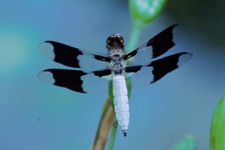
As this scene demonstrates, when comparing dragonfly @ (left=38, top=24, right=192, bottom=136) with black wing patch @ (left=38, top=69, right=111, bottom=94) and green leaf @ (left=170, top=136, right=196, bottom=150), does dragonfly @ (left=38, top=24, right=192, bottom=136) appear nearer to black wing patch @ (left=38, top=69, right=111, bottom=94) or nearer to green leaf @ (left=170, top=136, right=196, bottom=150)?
black wing patch @ (left=38, top=69, right=111, bottom=94)

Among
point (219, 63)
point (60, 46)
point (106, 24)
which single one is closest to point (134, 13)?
point (60, 46)

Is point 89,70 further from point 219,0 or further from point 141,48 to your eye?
point 219,0

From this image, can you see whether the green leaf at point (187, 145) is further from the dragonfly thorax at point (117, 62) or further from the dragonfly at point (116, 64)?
the dragonfly thorax at point (117, 62)

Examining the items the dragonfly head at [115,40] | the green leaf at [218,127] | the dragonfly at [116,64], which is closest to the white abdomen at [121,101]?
the dragonfly at [116,64]

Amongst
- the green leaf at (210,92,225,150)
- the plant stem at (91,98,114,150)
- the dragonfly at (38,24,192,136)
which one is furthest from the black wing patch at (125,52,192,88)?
the green leaf at (210,92,225,150)

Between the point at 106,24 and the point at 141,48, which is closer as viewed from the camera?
the point at 141,48

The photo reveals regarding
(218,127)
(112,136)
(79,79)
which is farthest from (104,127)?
(218,127)
